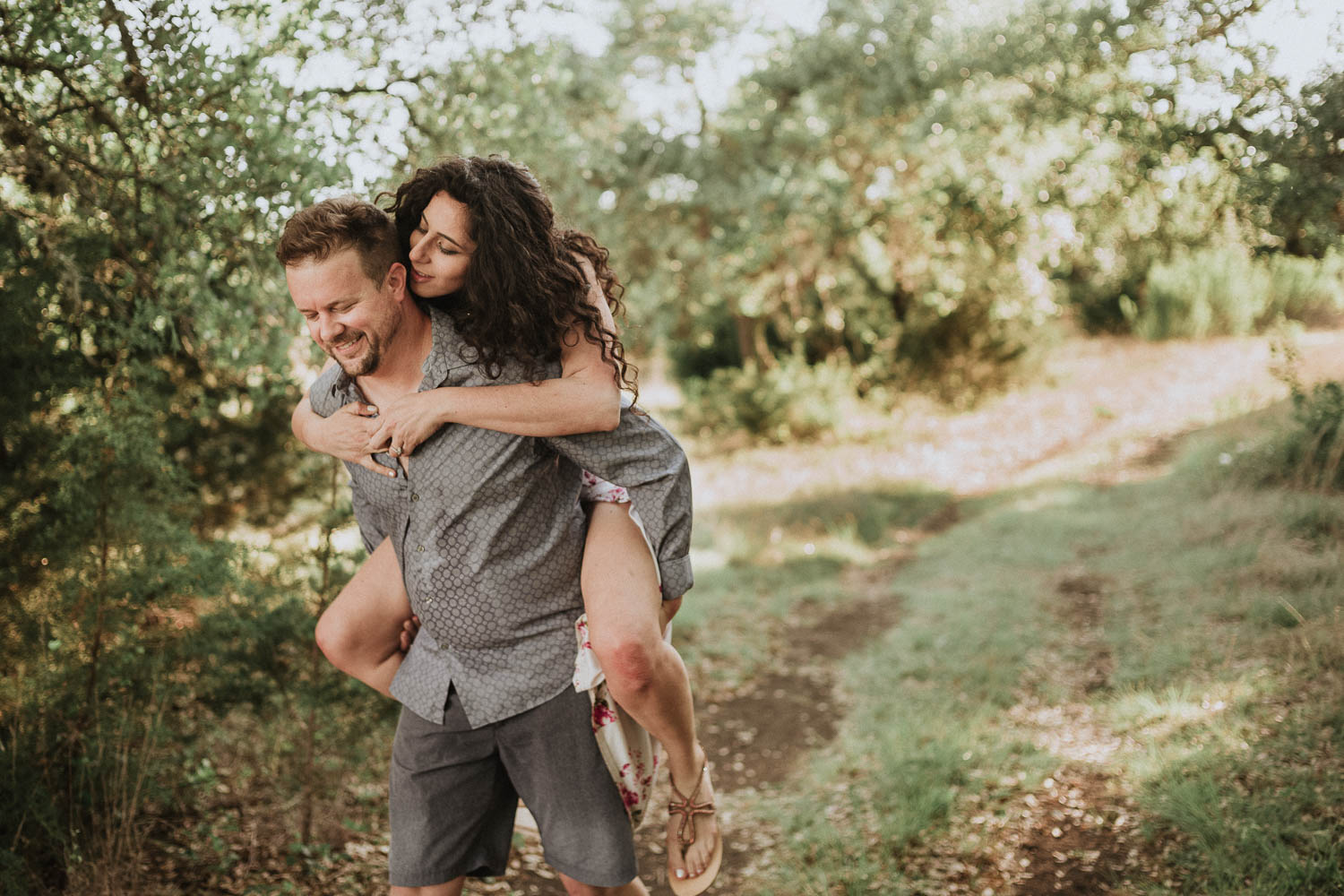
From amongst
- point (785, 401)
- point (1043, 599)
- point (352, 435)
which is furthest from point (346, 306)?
point (785, 401)

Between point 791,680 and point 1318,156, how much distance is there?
151 inches

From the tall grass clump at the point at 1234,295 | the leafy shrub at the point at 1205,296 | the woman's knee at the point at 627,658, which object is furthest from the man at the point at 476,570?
the tall grass clump at the point at 1234,295

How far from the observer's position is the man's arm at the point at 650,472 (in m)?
2.14

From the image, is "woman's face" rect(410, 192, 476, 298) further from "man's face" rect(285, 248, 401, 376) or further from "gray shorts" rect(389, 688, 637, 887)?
"gray shorts" rect(389, 688, 637, 887)

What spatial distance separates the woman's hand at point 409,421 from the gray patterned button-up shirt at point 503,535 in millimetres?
59

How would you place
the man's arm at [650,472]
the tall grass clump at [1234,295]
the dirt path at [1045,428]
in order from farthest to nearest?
1. the tall grass clump at [1234,295]
2. the dirt path at [1045,428]
3. the man's arm at [650,472]

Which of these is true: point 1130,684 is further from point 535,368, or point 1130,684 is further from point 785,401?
point 785,401

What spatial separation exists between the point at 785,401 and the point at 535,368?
11490 mm

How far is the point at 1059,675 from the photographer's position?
4.97 m

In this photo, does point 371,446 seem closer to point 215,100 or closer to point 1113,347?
point 215,100

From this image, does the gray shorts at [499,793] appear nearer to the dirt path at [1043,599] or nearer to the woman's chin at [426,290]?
the woman's chin at [426,290]

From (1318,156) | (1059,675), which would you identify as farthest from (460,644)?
(1318,156)

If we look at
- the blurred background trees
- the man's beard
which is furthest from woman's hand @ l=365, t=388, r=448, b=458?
the blurred background trees

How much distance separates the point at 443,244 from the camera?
2119 mm
